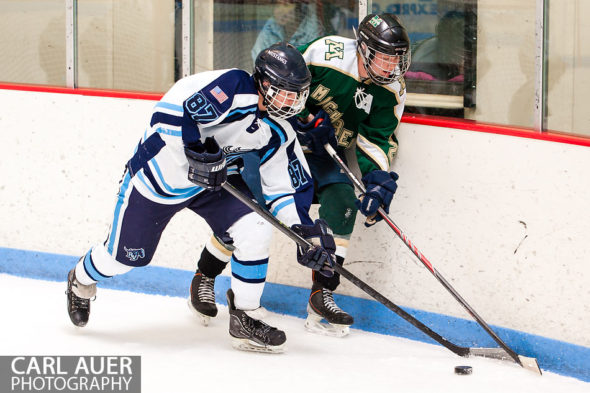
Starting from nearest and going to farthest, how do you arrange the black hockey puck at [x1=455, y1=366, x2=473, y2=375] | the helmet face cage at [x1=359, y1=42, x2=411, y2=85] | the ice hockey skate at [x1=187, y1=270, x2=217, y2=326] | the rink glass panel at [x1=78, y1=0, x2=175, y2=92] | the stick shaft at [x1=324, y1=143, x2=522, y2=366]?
the black hockey puck at [x1=455, y1=366, x2=473, y2=375]
the stick shaft at [x1=324, y1=143, x2=522, y2=366]
the helmet face cage at [x1=359, y1=42, x2=411, y2=85]
the ice hockey skate at [x1=187, y1=270, x2=217, y2=326]
the rink glass panel at [x1=78, y1=0, x2=175, y2=92]

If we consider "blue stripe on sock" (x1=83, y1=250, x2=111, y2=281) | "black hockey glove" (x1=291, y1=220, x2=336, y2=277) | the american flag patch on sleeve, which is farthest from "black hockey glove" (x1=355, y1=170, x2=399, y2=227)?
"blue stripe on sock" (x1=83, y1=250, x2=111, y2=281)

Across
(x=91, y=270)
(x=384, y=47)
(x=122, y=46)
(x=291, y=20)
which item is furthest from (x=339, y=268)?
(x=122, y=46)

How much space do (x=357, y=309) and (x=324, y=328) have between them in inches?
7.4

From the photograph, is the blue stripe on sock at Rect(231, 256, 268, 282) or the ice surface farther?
the blue stripe on sock at Rect(231, 256, 268, 282)

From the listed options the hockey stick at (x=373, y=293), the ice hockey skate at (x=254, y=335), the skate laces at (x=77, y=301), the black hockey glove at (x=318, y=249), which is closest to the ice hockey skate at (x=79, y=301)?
the skate laces at (x=77, y=301)

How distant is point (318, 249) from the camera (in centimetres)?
288

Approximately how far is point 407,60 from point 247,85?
2.00 ft

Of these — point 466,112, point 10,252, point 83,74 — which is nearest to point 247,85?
point 466,112

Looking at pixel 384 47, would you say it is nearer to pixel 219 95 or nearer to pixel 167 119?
pixel 219 95

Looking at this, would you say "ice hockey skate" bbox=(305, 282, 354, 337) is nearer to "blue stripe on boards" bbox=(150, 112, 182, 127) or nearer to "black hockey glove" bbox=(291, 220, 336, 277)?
"black hockey glove" bbox=(291, 220, 336, 277)

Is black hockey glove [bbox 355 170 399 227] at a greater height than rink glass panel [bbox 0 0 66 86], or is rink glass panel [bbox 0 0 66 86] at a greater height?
rink glass panel [bbox 0 0 66 86]

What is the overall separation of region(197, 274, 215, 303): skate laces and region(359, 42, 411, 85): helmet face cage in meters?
0.98

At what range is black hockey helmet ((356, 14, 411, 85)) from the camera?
3.06 m

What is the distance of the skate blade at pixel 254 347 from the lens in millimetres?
3055
